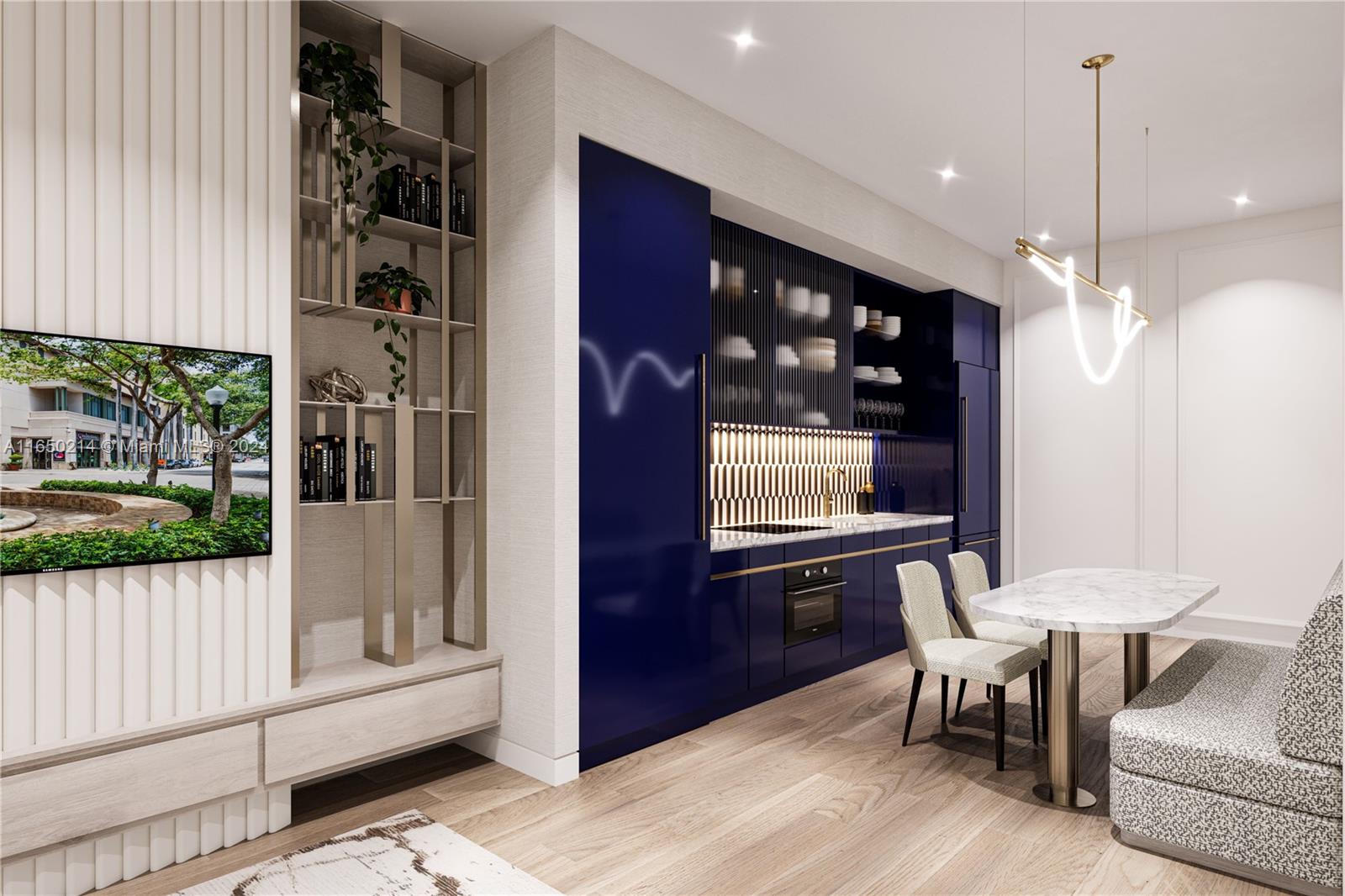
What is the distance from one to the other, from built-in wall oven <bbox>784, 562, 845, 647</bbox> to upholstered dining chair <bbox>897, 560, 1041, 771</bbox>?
2.97 ft

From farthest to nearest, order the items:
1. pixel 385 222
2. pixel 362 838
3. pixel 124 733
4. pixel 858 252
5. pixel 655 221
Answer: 1. pixel 858 252
2. pixel 655 221
3. pixel 385 222
4. pixel 362 838
5. pixel 124 733

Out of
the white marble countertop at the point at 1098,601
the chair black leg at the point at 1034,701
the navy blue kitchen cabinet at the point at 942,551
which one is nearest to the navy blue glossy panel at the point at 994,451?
the navy blue kitchen cabinet at the point at 942,551

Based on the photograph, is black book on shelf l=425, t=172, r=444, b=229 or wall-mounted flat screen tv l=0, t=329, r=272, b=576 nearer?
wall-mounted flat screen tv l=0, t=329, r=272, b=576

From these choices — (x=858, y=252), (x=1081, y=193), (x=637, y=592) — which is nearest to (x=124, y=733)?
(x=637, y=592)

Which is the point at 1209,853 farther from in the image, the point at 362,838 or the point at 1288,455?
the point at 1288,455

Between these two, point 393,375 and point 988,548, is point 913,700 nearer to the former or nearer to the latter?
point 393,375

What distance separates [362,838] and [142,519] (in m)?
1.29

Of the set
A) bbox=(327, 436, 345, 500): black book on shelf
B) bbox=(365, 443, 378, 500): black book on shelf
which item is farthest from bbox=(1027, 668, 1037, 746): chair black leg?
bbox=(327, 436, 345, 500): black book on shelf

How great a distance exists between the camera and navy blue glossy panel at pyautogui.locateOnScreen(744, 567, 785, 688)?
4.27 m

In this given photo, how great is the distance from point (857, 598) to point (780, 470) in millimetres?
987

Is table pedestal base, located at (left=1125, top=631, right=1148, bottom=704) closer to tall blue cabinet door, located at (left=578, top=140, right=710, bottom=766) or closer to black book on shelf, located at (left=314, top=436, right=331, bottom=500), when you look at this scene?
tall blue cabinet door, located at (left=578, top=140, right=710, bottom=766)

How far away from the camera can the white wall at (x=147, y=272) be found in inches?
91.7

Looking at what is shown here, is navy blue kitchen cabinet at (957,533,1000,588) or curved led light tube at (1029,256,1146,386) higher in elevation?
curved led light tube at (1029,256,1146,386)

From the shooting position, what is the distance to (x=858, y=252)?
532cm
